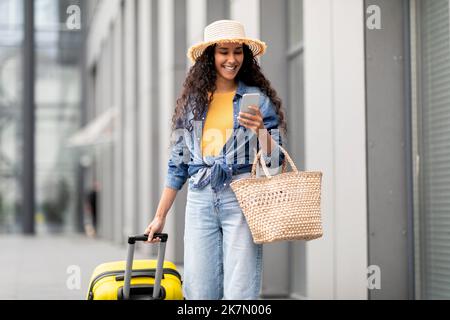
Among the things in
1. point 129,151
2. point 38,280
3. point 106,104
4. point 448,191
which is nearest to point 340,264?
point 448,191

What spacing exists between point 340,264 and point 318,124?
114 centimetres

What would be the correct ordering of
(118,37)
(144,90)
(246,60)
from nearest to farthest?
(246,60)
(144,90)
(118,37)

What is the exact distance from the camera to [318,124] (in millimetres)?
6902

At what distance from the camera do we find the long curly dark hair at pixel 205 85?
162 inches

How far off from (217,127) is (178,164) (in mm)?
304

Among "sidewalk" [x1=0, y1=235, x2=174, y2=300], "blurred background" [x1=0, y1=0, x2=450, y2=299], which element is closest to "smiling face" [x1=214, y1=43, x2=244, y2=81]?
"blurred background" [x1=0, y1=0, x2=450, y2=299]

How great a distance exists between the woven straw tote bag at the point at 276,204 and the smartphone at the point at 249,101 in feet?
0.83

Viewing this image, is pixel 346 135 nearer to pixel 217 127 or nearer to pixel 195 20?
pixel 217 127

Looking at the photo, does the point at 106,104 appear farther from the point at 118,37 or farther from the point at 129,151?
the point at 129,151

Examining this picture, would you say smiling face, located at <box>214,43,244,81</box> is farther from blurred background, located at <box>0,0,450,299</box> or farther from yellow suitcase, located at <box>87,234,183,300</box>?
blurred background, located at <box>0,0,450,299</box>

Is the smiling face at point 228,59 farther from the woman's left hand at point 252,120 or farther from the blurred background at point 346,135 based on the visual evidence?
the blurred background at point 346,135

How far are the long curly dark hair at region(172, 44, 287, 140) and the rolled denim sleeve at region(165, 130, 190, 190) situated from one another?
0.09 metres

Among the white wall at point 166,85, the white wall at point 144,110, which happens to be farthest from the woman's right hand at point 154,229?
the white wall at point 144,110

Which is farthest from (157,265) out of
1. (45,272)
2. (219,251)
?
(45,272)
